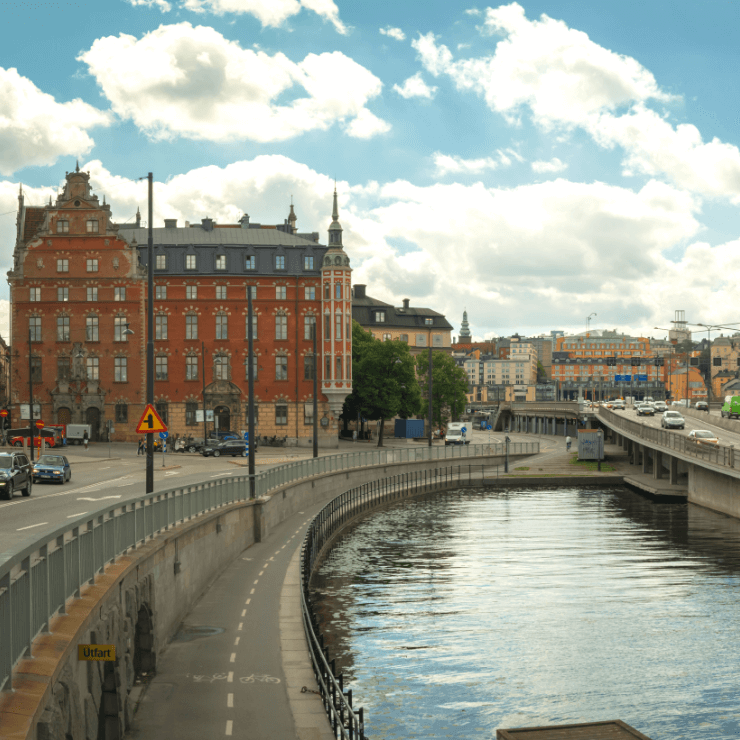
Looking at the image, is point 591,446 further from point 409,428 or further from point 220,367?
point 220,367

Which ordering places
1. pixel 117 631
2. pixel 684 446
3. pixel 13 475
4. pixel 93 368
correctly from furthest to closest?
pixel 93 368
pixel 684 446
pixel 13 475
pixel 117 631

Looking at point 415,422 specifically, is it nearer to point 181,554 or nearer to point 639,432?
point 639,432

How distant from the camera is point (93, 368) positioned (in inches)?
3115

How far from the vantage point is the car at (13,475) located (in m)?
33.2

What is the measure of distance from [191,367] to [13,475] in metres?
48.6

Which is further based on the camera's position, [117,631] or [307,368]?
[307,368]

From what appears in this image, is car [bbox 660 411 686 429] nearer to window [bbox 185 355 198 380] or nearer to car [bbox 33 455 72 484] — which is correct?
window [bbox 185 355 198 380]

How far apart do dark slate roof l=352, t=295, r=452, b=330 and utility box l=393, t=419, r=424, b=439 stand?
40.3 m

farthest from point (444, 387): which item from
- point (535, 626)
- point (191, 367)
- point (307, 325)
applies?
point (535, 626)

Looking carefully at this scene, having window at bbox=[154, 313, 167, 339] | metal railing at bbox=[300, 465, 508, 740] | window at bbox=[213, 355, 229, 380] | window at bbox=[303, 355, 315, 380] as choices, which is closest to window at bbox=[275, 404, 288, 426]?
window at bbox=[303, 355, 315, 380]

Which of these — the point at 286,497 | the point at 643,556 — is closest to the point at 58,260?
the point at 286,497

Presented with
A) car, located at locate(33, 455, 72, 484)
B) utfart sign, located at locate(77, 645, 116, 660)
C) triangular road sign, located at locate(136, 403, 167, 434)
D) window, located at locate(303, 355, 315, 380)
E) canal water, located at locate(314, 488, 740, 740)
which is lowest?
canal water, located at locate(314, 488, 740, 740)

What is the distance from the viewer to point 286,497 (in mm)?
42469

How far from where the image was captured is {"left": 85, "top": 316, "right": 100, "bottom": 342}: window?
78812mm
